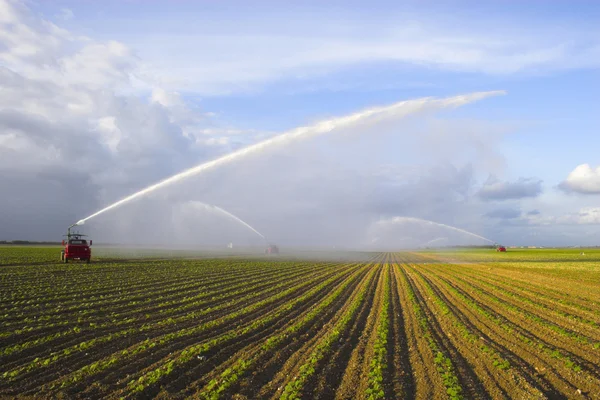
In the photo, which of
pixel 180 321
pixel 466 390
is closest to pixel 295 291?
pixel 180 321

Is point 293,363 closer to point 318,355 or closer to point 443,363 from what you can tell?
point 318,355

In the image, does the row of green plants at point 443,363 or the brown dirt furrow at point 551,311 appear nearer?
the row of green plants at point 443,363

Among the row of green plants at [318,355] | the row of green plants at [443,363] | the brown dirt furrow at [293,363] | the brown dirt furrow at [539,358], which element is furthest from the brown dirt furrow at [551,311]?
the brown dirt furrow at [293,363]

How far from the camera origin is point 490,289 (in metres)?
29.0

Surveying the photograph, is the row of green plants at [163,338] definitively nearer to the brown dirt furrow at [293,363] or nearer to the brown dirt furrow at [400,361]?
the brown dirt furrow at [293,363]

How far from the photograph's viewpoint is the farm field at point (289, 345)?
376 inches

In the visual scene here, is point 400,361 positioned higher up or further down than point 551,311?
further down

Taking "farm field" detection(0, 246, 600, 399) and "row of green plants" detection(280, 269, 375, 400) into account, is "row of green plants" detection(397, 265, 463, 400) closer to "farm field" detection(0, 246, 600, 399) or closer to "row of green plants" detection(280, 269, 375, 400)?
"farm field" detection(0, 246, 600, 399)

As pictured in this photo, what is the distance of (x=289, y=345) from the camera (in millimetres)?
13023

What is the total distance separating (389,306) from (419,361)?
9418 mm

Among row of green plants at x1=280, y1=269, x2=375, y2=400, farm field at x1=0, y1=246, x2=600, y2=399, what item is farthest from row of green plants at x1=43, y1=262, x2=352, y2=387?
row of green plants at x1=280, y1=269, x2=375, y2=400

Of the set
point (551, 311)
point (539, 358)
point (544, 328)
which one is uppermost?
point (551, 311)

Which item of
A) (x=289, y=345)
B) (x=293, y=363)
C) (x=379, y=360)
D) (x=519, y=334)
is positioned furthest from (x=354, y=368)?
(x=519, y=334)

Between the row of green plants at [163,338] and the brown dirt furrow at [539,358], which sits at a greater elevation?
the row of green plants at [163,338]
